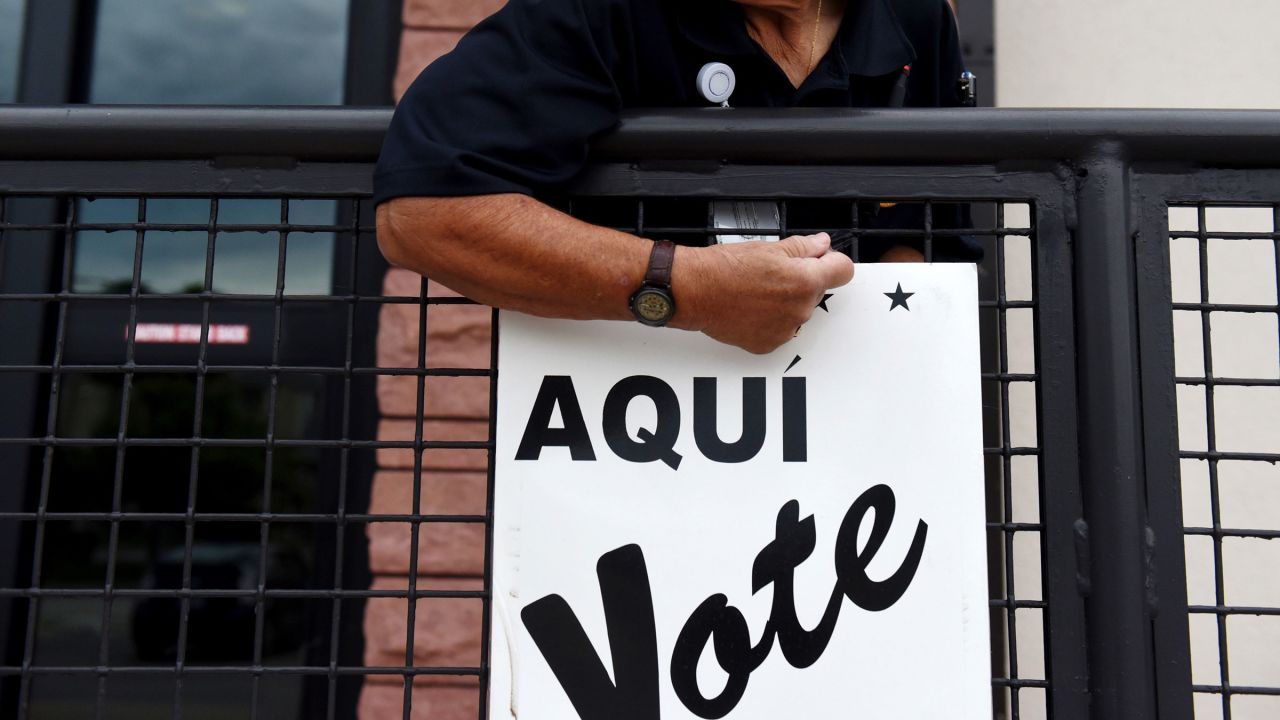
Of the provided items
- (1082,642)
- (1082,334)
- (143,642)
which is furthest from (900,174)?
(143,642)

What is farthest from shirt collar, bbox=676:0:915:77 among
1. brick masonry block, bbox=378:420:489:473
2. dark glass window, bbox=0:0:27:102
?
dark glass window, bbox=0:0:27:102

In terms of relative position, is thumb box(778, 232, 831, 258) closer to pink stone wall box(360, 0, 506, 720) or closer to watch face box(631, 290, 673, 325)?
watch face box(631, 290, 673, 325)

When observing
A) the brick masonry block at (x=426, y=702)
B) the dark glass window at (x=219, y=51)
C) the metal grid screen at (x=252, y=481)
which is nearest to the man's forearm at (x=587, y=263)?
the metal grid screen at (x=252, y=481)

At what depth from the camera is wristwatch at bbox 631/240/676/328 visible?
1.01m

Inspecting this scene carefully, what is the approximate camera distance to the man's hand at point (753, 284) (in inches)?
39.8

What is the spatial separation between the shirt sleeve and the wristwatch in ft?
0.43

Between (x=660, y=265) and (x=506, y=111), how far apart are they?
0.73ft

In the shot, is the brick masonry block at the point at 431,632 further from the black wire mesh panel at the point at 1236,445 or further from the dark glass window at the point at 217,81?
the black wire mesh panel at the point at 1236,445

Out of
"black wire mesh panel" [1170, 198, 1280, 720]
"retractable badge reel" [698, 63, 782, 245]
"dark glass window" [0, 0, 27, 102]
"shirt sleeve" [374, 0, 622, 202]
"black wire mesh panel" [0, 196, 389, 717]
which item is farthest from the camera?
"dark glass window" [0, 0, 27, 102]

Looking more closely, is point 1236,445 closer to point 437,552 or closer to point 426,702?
point 437,552

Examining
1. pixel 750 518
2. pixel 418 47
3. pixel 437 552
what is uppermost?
pixel 418 47

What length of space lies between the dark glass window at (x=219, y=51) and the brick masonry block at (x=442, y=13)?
333mm

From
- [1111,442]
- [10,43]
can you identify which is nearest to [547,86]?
[1111,442]

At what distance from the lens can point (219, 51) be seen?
2.87m
